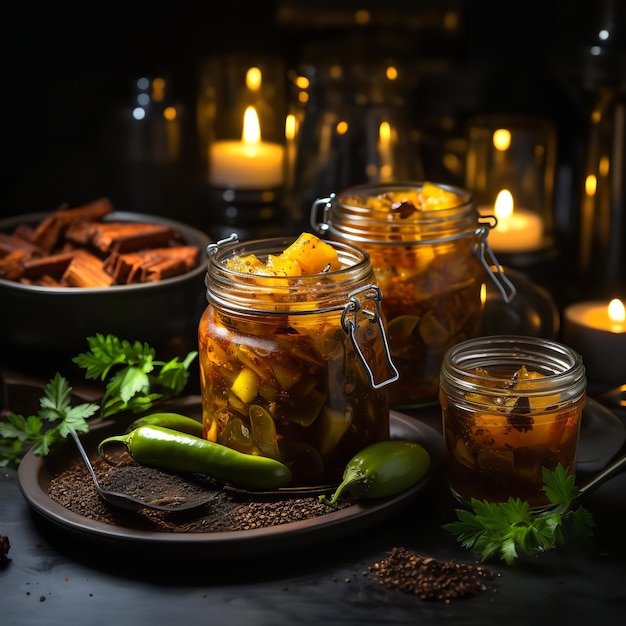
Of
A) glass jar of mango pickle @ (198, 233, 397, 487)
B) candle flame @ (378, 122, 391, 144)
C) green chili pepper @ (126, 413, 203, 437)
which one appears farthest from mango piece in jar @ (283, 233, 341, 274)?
candle flame @ (378, 122, 391, 144)

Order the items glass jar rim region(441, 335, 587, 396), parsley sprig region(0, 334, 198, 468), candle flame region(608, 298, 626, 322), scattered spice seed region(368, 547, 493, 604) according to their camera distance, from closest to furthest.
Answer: scattered spice seed region(368, 547, 493, 604) → glass jar rim region(441, 335, 587, 396) → parsley sprig region(0, 334, 198, 468) → candle flame region(608, 298, 626, 322)

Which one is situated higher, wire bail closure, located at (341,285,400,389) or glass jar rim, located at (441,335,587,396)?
wire bail closure, located at (341,285,400,389)

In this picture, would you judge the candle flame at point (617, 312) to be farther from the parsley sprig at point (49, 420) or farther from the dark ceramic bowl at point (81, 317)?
the parsley sprig at point (49, 420)

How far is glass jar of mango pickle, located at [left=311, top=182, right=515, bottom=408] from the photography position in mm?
1193

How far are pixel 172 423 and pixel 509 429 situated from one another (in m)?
0.36

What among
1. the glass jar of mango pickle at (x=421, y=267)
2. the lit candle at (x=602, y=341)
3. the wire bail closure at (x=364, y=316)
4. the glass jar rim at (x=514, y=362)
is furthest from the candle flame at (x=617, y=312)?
the wire bail closure at (x=364, y=316)

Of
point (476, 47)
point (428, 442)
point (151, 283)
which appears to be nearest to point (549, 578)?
point (428, 442)

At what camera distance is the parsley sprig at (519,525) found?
93cm

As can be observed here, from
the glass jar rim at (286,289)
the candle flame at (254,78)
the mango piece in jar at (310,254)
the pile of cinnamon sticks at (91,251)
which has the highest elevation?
the candle flame at (254,78)

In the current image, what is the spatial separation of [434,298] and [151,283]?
339 millimetres

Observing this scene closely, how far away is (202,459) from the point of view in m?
1.02

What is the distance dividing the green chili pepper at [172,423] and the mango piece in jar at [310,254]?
22 centimetres

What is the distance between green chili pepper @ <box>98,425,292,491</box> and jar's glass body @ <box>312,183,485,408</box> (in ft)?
0.87

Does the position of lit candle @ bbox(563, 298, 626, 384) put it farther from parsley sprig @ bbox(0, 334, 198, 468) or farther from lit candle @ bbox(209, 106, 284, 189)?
lit candle @ bbox(209, 106, 284, 189)
